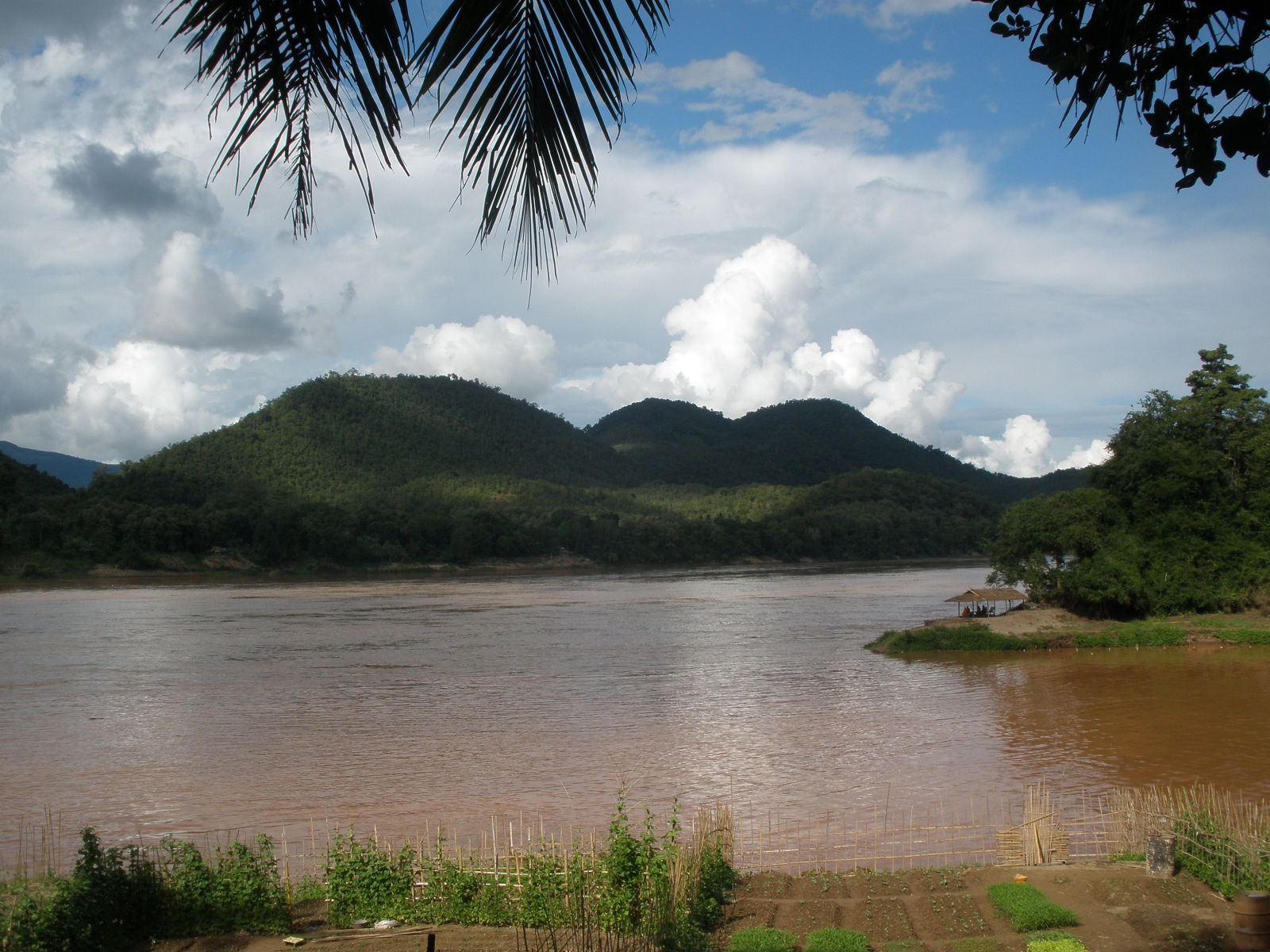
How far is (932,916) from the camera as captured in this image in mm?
8266

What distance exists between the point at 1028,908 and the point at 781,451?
171315 millimetres

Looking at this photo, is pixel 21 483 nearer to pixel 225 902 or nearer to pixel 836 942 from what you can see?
pixel 225 902

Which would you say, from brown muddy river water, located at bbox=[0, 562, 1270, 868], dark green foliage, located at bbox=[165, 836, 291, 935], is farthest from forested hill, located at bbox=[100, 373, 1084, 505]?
dark green foliage, located at bbox=[165, 836, 291, 935]

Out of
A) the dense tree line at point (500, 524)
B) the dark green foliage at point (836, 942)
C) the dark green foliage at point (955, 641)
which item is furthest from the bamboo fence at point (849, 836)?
the dense tree line at point (500, 524)

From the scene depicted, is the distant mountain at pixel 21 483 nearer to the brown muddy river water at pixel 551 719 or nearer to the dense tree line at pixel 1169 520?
the brown muddy river water at pixel 551 719

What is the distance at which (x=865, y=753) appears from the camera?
18.9 m

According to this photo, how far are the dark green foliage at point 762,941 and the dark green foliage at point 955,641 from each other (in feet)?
85.1

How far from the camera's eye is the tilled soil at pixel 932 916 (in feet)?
24.4

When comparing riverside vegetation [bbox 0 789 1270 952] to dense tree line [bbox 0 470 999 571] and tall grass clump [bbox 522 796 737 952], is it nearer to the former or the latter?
tall grass clump [bbox 522 796 737 952]

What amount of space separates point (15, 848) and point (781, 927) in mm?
10831

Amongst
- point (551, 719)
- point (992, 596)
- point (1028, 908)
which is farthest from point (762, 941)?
point (992, 596)

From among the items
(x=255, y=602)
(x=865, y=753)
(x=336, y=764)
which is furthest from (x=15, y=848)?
(x=255, y=602)

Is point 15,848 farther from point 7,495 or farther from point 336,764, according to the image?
point 7,495

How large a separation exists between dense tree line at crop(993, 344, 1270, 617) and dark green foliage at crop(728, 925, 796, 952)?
30.3 meters
